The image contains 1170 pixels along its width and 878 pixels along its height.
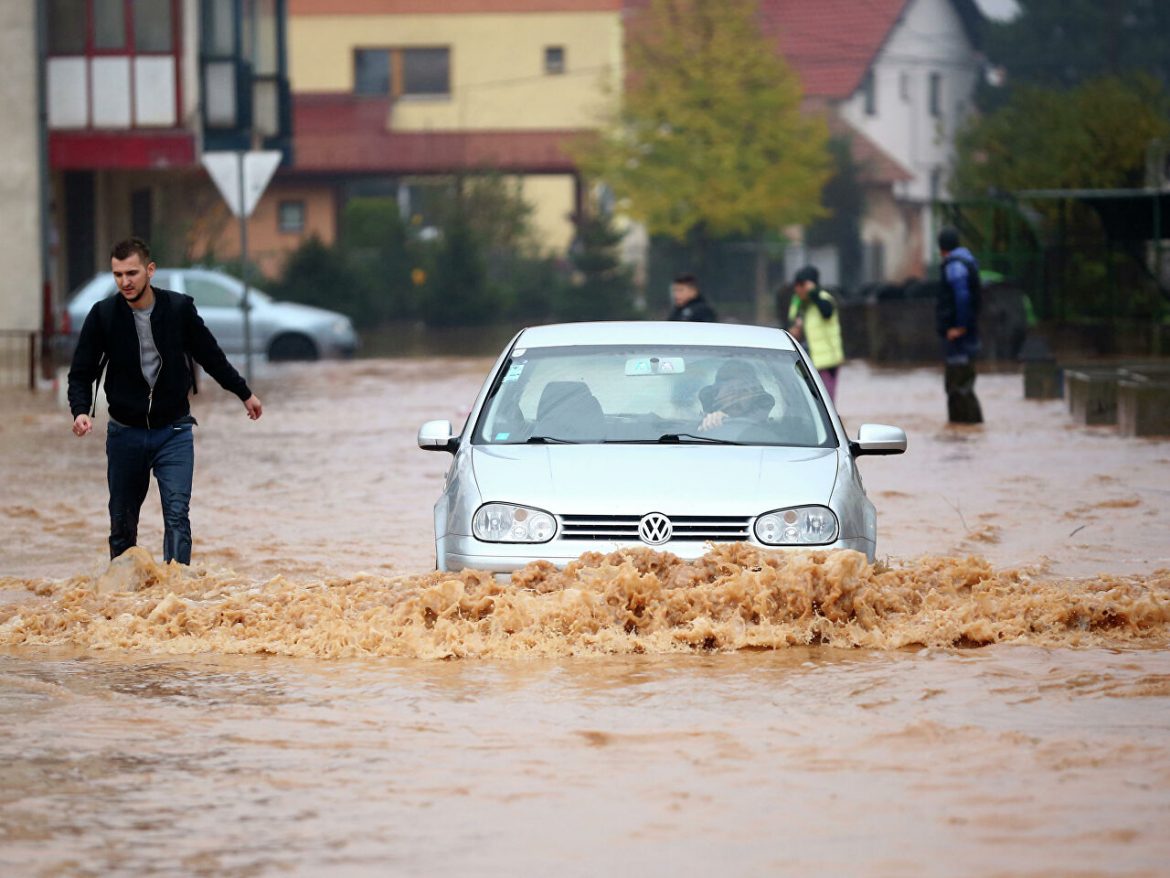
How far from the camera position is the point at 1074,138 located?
39875mm

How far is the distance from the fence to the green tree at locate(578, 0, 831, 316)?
3008 centimetres

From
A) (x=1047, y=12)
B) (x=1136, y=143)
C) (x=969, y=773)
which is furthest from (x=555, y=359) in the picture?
(x=1047, y=12)

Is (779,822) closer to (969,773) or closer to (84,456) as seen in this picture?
(969,773)

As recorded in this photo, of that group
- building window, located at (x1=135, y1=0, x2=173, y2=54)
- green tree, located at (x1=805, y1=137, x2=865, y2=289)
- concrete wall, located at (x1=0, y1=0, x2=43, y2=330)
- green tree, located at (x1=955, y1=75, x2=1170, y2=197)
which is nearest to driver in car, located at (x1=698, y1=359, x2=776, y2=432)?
concrete wall, located at (x1=0, y1=0, x2=43, y2=330)

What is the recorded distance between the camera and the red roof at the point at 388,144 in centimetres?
6481

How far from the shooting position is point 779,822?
651cm

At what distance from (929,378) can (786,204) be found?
29823 millimetres

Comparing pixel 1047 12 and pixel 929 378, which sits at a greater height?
pixel 1047 12

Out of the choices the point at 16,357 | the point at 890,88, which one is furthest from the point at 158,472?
the point at 890,88

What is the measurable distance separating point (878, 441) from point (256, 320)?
2719 centimetres

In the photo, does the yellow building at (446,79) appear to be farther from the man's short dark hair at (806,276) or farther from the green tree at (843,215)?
the man's short dark hair at (806,276)

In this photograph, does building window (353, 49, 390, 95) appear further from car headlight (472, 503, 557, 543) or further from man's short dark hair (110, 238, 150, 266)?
car headlight (472, 503, 557, 543)

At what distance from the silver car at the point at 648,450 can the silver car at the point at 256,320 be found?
2318cm

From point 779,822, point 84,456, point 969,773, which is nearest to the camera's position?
point 779,822
